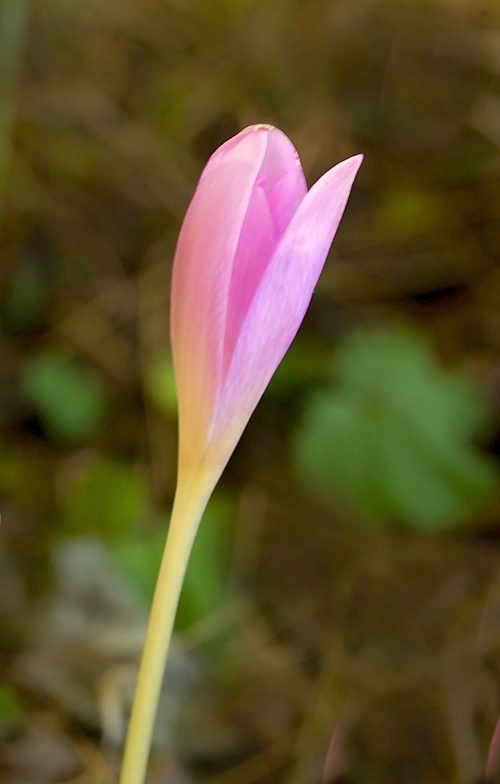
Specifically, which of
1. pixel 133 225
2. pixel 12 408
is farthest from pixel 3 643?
pixel 133 225

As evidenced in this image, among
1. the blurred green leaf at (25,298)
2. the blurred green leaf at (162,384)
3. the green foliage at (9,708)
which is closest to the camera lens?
the green foliage at (9,708)

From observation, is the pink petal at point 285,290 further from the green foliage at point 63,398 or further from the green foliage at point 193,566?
the green foliage at point 63,398

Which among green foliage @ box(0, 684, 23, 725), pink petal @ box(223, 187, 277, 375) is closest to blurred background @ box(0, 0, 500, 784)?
green foliage @ box(0, 684, 23, 725)

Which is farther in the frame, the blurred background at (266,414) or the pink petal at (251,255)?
the blurred background at (266,414)

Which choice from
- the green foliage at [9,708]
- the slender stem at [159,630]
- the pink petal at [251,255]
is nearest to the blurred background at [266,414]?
the green foliage at [9,708]

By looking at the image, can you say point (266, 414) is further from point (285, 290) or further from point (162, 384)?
point (285, 290)

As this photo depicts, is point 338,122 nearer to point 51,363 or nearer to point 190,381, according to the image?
point 51,363

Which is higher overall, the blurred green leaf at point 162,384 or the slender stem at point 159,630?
the blurred green leaf at point 162,384

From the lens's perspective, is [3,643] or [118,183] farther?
[118,183]
